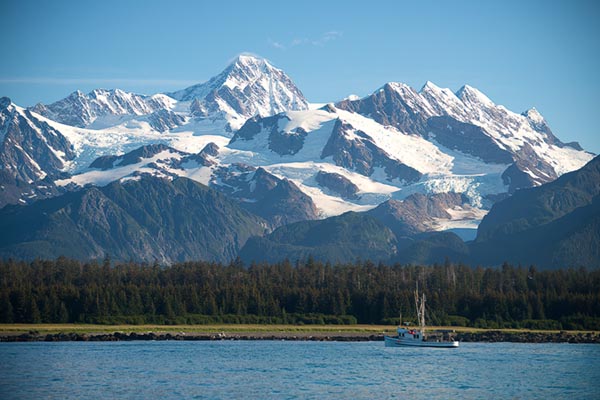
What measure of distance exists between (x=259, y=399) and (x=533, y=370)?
48264 millimetres

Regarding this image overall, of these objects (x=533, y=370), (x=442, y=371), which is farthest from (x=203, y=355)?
(x=533, y=370)

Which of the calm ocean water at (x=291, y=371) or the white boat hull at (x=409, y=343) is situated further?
the white boat hull at (x=409, y=343)

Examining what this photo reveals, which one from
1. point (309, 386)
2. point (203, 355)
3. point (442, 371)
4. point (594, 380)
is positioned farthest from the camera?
point (203, 355)

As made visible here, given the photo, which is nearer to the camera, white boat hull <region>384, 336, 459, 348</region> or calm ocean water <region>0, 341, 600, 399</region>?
calm ocean water <region>0, 341, 600, 399</region>

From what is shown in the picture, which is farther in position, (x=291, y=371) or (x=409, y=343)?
(x=409, y=343)

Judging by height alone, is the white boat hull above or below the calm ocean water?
above

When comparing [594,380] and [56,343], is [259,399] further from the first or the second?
[56,343]

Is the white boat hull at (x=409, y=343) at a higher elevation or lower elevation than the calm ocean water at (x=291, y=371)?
higher

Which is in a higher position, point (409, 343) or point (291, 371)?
point (409, 343)

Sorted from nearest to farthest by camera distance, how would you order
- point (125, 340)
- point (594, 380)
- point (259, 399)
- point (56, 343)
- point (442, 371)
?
point (259, 399)
point (594, 380)
point (442, 371)
point (56, 343)
point (125, 340)

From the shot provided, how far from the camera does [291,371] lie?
141000mm

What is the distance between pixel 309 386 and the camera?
409 feet

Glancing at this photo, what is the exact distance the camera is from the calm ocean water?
11900 cm

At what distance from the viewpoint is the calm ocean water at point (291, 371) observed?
11900 cm
